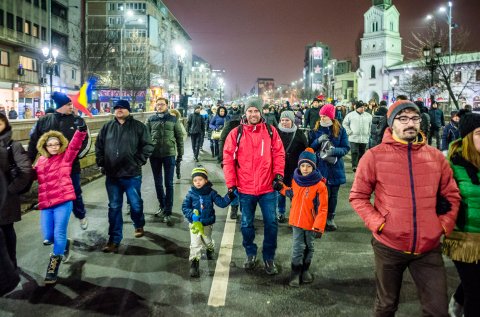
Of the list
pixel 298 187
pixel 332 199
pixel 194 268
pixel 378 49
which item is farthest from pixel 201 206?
pixel 378 49

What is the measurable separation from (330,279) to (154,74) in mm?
69920

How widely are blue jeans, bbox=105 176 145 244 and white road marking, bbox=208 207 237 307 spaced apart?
4.61 ft

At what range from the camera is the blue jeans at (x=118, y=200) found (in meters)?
6.16

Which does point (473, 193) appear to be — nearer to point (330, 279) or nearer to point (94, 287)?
point (330, 279)

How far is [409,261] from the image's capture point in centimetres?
320

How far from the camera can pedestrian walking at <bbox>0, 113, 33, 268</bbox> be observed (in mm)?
4496

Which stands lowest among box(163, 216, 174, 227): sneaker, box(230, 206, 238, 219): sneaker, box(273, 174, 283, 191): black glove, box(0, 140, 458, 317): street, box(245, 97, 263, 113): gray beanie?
box(0, 140, 458, 317): street

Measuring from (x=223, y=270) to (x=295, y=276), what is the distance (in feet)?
2.99

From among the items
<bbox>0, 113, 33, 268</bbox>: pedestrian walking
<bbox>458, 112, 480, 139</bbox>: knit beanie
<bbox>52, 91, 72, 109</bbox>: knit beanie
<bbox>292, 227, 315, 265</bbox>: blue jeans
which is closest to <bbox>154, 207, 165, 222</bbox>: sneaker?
<bbox>52, 91, 72, 109</bbox>: knit beanie

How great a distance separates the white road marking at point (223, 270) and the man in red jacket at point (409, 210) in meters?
1.70

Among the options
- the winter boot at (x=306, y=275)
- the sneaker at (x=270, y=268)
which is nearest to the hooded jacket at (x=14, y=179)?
the sneaker at (x=270, y=268)

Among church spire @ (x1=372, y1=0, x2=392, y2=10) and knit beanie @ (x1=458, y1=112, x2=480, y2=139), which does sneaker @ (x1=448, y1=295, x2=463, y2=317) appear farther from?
church spire @ (x1=372, y1=0, x2=392, y2=10)

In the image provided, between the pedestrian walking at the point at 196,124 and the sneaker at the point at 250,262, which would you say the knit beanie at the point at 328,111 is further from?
the pedestrian walking at the point at 196,124

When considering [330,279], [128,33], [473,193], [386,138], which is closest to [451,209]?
A: [473,193]
